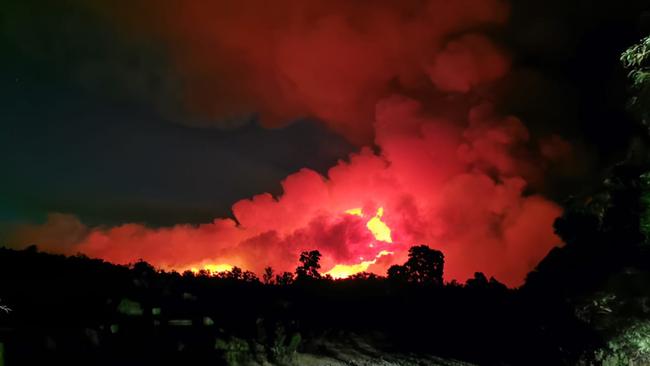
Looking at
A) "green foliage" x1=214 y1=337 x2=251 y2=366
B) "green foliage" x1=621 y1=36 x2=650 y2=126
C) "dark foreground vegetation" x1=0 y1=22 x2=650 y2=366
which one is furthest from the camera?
"green foliage" x1=214 y1=337 x2=251 y2=366

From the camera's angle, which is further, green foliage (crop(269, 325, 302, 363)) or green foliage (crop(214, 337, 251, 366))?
green foliage (crop(269, 325, 302, 363))

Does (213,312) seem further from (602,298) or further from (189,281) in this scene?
(602,298)

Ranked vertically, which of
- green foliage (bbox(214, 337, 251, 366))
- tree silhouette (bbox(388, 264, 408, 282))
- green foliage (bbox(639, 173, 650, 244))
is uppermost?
tree silhouette (bbox(388, 264, 408, 282))

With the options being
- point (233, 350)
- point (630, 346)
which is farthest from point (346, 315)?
point (630, 346)

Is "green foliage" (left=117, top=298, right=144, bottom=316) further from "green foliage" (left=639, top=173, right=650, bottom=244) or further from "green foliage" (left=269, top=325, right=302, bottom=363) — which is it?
"green foliage" (left=639, top=173, right=650, bottom=244)

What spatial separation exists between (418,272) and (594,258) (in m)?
31.3

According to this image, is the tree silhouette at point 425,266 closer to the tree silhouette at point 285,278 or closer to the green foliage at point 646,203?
the tree silhouette at point 285,278

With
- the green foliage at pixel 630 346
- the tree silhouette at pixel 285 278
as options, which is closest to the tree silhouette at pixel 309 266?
the tree silhouette at pixel 285 278

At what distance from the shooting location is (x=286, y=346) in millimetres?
16297

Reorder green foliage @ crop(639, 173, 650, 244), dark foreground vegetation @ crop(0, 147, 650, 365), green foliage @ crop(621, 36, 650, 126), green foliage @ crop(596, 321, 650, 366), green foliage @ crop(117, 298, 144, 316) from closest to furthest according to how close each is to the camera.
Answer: green foliage @ crop(621, 36, 650, 126) < green foliage @ crop(639, 173, 650, 244) < dark foreground vegetation @ crop(0, 147, 650, 365) < green foliage @ crop(596, 321, 650, 366) < green foliage @ crop(117, 298, 144, 316)

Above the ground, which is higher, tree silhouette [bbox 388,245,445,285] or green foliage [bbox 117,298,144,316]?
tree silhouette [bbox 388,245,445,285]

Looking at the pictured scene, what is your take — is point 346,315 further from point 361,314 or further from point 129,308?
point 129,308

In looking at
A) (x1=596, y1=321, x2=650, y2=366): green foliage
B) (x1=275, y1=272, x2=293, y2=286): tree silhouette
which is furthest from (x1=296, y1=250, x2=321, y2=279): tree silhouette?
(x1=596, y1=321, x2=650, y2=366): green foliage

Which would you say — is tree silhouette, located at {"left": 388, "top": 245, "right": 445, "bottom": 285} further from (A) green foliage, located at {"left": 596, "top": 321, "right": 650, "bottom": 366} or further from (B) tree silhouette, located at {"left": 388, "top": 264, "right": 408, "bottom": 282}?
(A) green foliage, located at {"left": 596, "top": 321, "right": 650, "bottom": 366}
